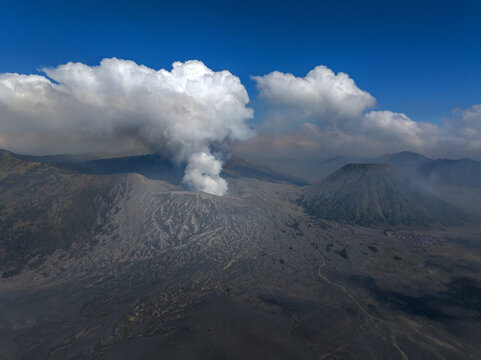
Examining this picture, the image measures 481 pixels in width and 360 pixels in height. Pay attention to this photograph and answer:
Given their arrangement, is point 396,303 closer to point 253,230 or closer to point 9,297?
point 253,230

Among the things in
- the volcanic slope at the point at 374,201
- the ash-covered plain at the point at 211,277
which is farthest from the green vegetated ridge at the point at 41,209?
the volcanic slope at the point at 374,201

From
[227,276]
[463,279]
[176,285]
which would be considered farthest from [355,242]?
[176,285]

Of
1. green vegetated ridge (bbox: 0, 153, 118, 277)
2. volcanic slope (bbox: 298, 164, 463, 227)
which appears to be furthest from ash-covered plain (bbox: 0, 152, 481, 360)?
volcanic slope (bbox: 298, 164, 463, 227)

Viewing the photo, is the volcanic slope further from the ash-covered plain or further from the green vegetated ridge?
the green vegetated ridge

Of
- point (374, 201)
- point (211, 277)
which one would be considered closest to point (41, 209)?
point (211, 277)

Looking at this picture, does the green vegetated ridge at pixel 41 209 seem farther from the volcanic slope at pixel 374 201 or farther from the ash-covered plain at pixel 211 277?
the volcanic slope at pixel 374 201

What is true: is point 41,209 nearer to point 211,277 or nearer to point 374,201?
point 211,277
